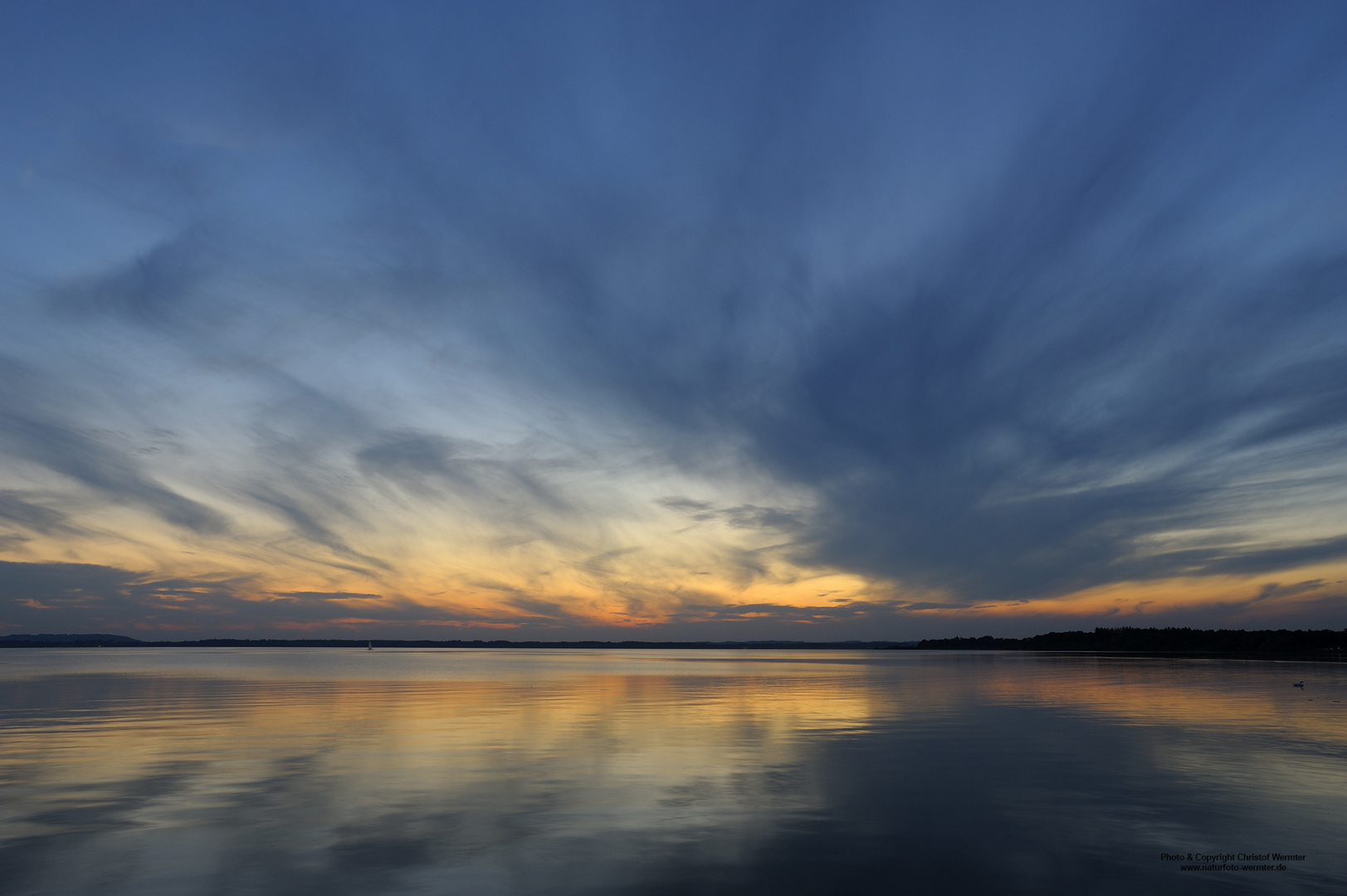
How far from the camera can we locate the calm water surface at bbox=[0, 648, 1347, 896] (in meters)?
13.8

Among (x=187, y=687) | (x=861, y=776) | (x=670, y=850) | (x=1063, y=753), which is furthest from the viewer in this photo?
(x=187, y=687)

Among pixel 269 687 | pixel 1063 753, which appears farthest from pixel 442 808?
pixel 269 687

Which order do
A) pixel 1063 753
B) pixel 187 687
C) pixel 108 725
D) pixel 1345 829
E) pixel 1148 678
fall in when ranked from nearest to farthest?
pixel 1345 829 → pixel 1063 753 → pixel 108 725 → pixel 187 687 → pixel 1148 678

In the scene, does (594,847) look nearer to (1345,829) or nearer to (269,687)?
(1345,829)

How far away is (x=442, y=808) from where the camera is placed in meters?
18.5

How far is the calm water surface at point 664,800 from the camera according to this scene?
544 inches

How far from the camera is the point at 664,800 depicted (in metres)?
19.5

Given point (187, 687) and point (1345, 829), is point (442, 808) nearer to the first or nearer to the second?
point (1345, 829)

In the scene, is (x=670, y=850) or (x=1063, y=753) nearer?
(x=670, y=850)

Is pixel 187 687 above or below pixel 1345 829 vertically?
above

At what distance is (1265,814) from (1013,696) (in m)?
36.2

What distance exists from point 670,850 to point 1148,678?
73.1 meters

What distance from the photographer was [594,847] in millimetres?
15305

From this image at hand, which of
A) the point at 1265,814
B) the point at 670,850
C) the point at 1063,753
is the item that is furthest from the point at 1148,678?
the point at 670,850
